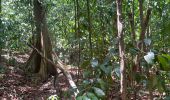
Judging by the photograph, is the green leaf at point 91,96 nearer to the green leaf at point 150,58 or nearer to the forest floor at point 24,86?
the green leaf at point 150,58

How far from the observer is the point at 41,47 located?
9141 mm

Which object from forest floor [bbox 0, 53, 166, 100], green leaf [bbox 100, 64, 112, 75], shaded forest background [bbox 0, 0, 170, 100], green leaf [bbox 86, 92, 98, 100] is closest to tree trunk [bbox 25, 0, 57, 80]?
shaded forest background [bbox 0, 0, 170, 100]

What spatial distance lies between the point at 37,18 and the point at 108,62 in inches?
314

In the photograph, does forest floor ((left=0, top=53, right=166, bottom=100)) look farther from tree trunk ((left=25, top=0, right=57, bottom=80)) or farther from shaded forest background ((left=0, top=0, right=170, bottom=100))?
tree trunk ((left=25, top=0, right=57, bottom=80))

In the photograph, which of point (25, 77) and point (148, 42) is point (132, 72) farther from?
point (25, 77)

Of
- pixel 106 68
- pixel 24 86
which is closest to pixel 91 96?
pixel 106 68

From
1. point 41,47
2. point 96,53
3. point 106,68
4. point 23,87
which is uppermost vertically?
point 41,47

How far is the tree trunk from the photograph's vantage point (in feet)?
29.2

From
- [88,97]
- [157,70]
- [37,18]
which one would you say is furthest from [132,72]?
[37,18]

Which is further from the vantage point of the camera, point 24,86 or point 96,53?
point 24,86

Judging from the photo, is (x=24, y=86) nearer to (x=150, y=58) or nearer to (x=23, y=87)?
(x=23, y=87)

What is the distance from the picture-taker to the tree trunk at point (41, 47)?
350 inches

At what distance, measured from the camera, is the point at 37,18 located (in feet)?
31.1

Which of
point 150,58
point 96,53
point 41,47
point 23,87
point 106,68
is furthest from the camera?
point 41,47
